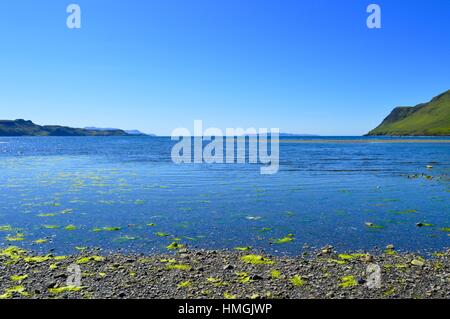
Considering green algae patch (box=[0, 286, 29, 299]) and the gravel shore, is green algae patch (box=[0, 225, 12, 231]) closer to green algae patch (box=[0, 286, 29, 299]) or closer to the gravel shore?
the gravel shore

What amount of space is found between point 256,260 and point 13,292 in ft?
33.8

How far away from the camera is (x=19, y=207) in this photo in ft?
95.8

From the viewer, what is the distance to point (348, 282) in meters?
14.4

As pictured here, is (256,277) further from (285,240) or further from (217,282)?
(285,240)

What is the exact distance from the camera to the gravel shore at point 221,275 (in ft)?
43.9

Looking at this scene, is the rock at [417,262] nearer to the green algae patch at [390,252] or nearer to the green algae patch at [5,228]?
the green algae patch at [390,252]

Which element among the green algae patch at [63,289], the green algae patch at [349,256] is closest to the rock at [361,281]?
the green algae patch at [349,256]

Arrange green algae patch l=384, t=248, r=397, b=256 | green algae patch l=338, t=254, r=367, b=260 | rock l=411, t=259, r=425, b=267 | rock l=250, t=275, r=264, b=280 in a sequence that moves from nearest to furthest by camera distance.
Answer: rock l=250, t=275, r=264, b=280 → rock l=411, t=259, r=425, b=267 → green algae patch l=338, t=254, r=367, b=260 → green algae patch l=384, t=248, r=397, b=256

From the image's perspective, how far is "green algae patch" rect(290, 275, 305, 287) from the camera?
1413 cm

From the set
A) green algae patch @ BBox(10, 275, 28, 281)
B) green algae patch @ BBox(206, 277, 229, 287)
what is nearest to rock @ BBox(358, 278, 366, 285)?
green algae patch @ BBox(206, 277, 229, 287)

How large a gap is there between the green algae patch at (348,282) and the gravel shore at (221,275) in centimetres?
4

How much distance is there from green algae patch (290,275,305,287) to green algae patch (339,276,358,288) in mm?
1539
